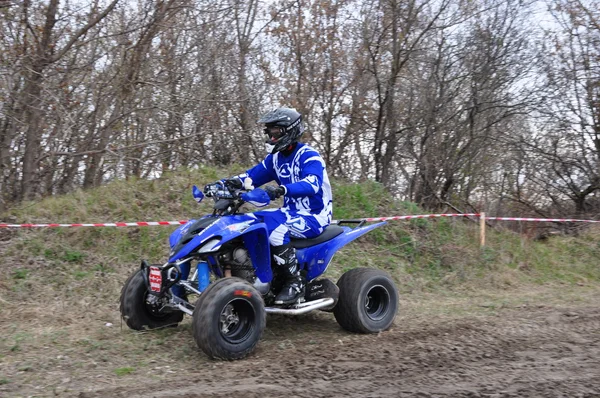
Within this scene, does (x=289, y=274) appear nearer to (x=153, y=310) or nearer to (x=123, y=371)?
(x=153, y=310)

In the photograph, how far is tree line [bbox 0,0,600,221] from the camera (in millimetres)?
10953

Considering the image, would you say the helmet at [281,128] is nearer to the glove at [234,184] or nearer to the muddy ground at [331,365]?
the glove at [234,184]

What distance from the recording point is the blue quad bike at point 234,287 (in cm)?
497

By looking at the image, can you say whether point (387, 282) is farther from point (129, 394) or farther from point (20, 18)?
point (20, 18)

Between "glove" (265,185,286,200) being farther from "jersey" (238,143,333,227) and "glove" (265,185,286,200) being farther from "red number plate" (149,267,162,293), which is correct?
"red number plate" (149,267,162,293)

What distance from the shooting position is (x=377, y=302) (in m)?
6.45

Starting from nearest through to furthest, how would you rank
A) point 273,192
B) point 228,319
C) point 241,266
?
point 228,319
point 273,192
point 241,266

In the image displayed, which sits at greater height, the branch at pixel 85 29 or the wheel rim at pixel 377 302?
the branch at pixel 85 29

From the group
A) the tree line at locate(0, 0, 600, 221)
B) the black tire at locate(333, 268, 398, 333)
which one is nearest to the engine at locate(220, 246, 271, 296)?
the black tire at locate(333, 268, 398, 333)

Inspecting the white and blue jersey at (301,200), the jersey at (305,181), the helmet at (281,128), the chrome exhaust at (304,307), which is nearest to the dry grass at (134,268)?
the chrome exhaust at (304,307)

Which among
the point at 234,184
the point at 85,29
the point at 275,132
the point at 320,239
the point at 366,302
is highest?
the point at 85,29

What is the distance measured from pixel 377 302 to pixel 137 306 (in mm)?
2520

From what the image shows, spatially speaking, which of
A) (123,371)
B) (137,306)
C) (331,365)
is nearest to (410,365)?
(331,365)

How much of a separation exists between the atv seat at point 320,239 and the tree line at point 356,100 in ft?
17.8
